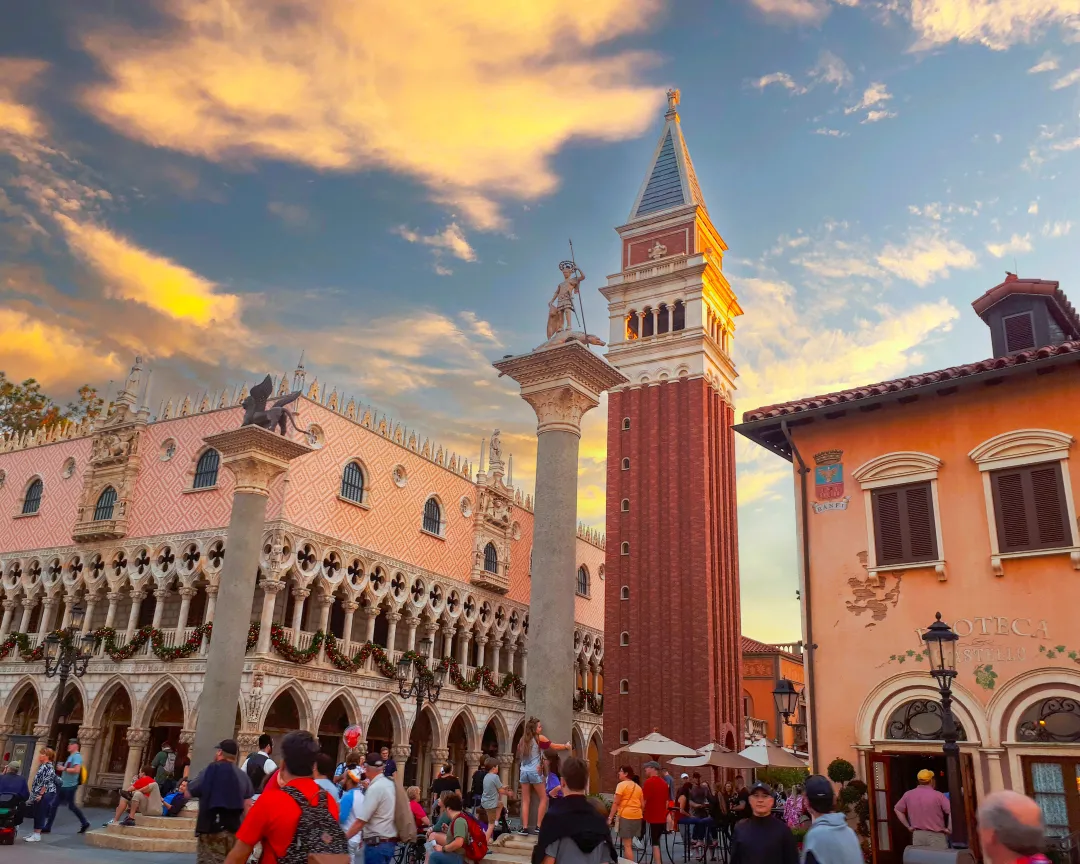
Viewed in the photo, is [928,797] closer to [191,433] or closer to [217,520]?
[217,520]

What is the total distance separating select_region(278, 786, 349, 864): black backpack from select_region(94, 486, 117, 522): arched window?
2864 centimetres

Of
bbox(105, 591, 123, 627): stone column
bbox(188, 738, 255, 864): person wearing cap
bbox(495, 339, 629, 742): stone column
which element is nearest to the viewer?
bbox(188, 738, 255, 864): person wearing cap

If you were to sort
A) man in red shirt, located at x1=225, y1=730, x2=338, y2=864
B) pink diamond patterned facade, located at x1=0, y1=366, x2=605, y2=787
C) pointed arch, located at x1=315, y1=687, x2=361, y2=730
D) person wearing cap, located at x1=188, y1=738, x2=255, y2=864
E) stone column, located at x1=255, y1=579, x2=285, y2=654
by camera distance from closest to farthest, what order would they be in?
man in red shirt, located at x1=225, y1=730, x2=338, y2=864 → person wearing cap, located at x1=188, y1=738, x2=255, y2=864 → stone column, located at x1=255, y1=579, x2=285, y2=654 → pink diamond patterned facade, located at x1=0, y1=366, x2=605, y2=787 → pointed arch, located at x1=315, y1=687, x2=361, y2=730

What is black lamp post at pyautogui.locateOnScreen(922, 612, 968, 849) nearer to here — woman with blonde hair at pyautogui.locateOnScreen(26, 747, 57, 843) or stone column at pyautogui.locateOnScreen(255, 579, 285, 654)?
woman with blonde hair at pyautogui.locateOnScreen(26, 747, 57, 843)

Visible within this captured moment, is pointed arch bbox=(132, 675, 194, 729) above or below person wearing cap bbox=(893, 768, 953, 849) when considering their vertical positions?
above

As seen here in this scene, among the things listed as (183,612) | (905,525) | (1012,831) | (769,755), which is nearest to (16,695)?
(183,612)

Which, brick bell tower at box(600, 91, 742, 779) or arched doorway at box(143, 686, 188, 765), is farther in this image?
brick bell tower at box(600, 91, 742, 779)

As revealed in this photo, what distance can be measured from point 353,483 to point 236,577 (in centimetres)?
1387

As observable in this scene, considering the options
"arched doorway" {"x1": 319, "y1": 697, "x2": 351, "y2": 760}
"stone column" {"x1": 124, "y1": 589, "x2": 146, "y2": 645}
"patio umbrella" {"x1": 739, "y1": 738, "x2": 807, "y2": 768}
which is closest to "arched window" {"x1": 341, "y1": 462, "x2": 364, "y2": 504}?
"arched doorway" {"x1": 319, "y1": 697, "x2": 351, "y2": 760}

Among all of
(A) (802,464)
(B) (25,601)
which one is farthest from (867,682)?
(B) (25,601)

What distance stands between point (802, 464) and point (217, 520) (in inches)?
728

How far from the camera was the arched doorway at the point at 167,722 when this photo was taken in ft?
89.9

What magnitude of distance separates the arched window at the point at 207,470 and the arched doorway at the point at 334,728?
8282mm

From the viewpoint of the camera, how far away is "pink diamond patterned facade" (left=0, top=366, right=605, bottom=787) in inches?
1028
